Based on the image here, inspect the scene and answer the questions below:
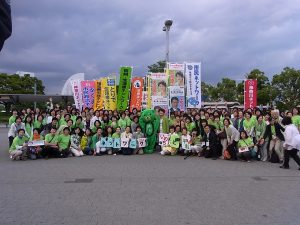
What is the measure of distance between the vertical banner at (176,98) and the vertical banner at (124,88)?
86.7 inches

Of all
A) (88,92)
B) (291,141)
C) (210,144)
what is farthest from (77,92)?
(291,141)

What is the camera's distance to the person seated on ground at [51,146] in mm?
11577

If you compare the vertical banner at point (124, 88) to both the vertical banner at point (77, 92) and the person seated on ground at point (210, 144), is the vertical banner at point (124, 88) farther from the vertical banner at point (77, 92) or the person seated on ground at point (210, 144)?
the person seated on ground at point (210, 144)

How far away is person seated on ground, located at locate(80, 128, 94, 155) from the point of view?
12.5 metres

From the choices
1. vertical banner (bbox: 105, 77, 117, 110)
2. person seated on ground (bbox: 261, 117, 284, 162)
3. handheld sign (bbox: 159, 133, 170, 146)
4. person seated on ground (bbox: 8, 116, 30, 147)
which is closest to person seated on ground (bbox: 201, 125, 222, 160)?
handheld sign (bbox: 159, 133, 170, 146)

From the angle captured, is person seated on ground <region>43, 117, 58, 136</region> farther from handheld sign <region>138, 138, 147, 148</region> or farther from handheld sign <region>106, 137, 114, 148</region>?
handheld sign <region>138, 138, 147, 148</region>

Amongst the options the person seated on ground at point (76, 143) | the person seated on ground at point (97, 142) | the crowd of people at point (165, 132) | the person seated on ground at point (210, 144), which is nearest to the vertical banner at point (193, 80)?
the crowd of people at point (165, 132)

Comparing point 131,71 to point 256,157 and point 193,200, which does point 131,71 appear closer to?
point 256,157

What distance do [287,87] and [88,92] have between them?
22844 mm

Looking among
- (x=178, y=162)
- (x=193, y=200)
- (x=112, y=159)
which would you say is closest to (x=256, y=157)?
(x=178, y=162)

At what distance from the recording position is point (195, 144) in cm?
1195

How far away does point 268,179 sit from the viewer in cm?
802

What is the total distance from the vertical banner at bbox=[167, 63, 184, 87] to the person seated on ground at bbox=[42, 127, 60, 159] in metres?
5.35

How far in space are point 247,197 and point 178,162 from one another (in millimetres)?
4294
